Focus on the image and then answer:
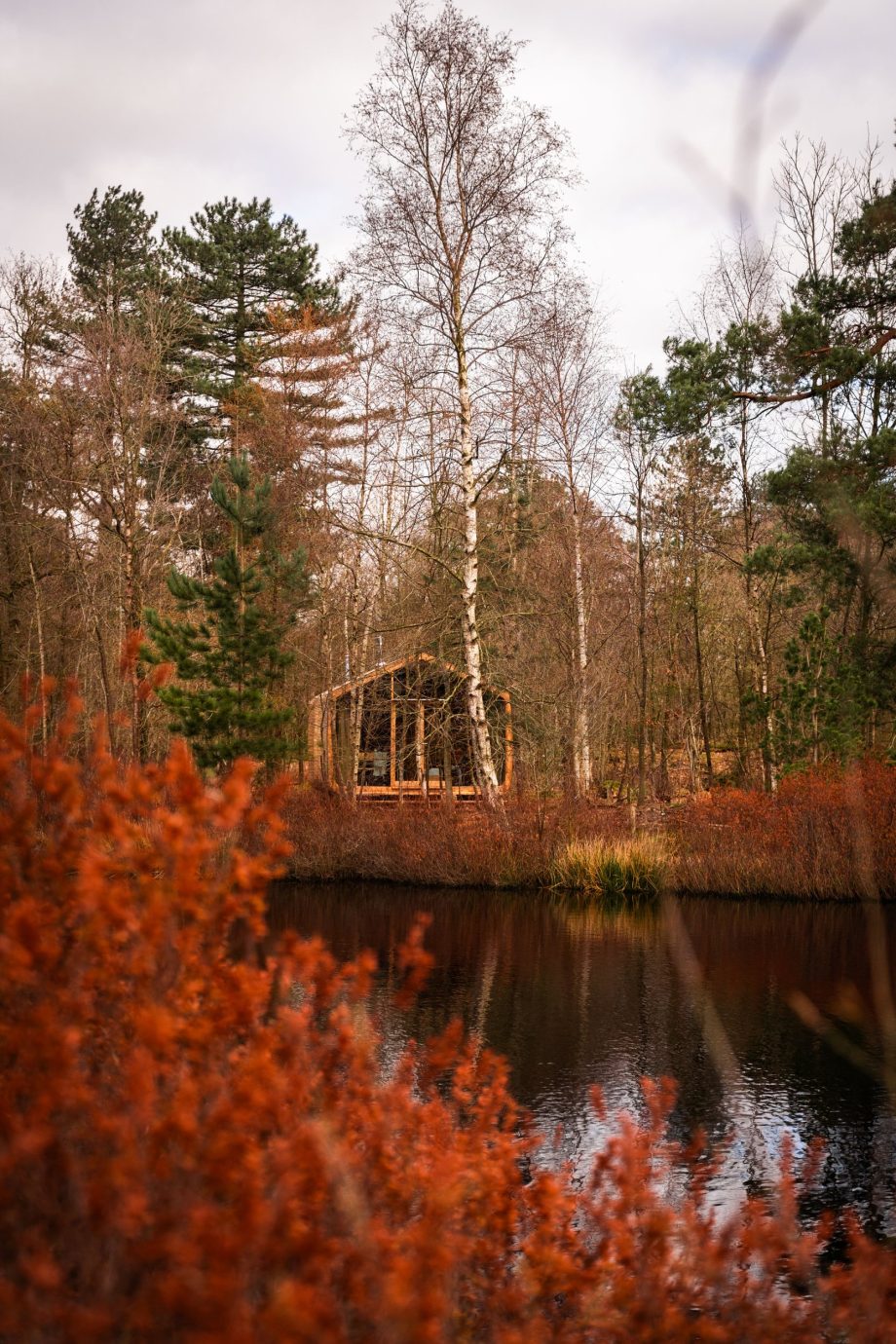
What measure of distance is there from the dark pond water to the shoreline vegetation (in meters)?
0.68

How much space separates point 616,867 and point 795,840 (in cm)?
272

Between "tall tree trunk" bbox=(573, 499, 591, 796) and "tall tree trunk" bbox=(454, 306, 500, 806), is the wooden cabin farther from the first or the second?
"tall tree trunk" bbox=(573, 499, 591, 796)

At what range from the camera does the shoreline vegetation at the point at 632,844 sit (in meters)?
17.5

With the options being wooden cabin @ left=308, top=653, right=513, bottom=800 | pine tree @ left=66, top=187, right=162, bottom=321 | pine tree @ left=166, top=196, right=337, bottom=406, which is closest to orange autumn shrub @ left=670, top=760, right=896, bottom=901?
wooden cabin @ left=308, top=653, right=513, bottom=800

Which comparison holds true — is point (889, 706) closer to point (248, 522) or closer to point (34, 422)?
point (248, 522)

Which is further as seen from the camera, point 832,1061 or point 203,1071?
point 832,1061

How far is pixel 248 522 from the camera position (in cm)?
1980

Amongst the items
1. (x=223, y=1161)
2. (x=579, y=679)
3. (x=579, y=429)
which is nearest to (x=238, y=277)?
(x=579, y=429)

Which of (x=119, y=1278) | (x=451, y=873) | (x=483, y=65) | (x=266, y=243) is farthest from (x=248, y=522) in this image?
(x=119, y=1278)

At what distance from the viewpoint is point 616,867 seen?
18.6m

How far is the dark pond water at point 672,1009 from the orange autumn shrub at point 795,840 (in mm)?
531

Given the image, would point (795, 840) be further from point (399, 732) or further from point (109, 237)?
point (109, 237)

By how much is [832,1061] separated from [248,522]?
13.6 m

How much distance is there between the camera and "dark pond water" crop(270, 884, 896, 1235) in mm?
7137
